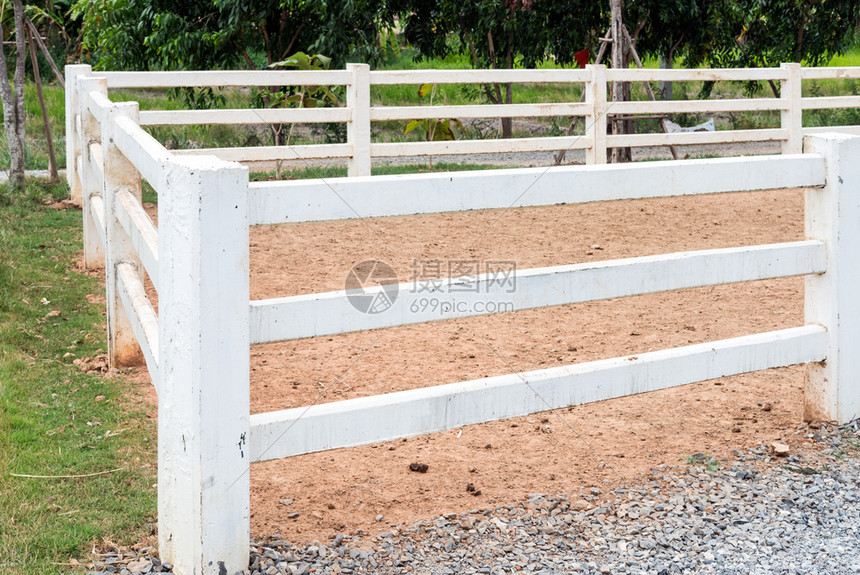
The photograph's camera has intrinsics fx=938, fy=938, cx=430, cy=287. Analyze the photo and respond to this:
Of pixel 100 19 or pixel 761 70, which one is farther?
pixel 100 19

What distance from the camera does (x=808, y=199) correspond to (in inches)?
148

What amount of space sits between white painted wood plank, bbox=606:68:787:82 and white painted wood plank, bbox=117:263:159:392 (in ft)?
22.3

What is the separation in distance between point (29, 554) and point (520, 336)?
3019 millimetres

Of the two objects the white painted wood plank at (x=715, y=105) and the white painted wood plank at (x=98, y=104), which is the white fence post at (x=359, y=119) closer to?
the white painted wood plank at (x=715, y=105)

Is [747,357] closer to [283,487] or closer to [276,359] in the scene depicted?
[283,487]

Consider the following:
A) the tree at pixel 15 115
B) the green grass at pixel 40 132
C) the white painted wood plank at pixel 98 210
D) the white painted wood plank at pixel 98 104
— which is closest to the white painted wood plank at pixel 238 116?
the tree at pixel 15 115

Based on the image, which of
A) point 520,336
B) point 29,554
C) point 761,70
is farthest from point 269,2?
point 29,554

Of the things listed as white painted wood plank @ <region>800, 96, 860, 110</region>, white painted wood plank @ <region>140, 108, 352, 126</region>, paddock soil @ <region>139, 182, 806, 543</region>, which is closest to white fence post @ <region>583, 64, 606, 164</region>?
paddock soil @ <region>139, 182, 806, 543</region>

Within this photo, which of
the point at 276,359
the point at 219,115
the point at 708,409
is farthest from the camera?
the point at 219,115

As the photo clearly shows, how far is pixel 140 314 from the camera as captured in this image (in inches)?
146

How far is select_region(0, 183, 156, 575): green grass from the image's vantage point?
297cm

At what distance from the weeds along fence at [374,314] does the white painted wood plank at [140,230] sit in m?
0.01

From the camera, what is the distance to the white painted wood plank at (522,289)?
272cm

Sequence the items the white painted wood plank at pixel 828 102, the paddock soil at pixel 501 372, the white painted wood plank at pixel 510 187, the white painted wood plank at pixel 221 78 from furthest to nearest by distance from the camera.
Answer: the white painted wood plank at pixel 828 102 < the white painted wood plank at pixel 221 78 < the paddock soil at pixel 501 372 < the white painted wood plank at pixel 510 187
